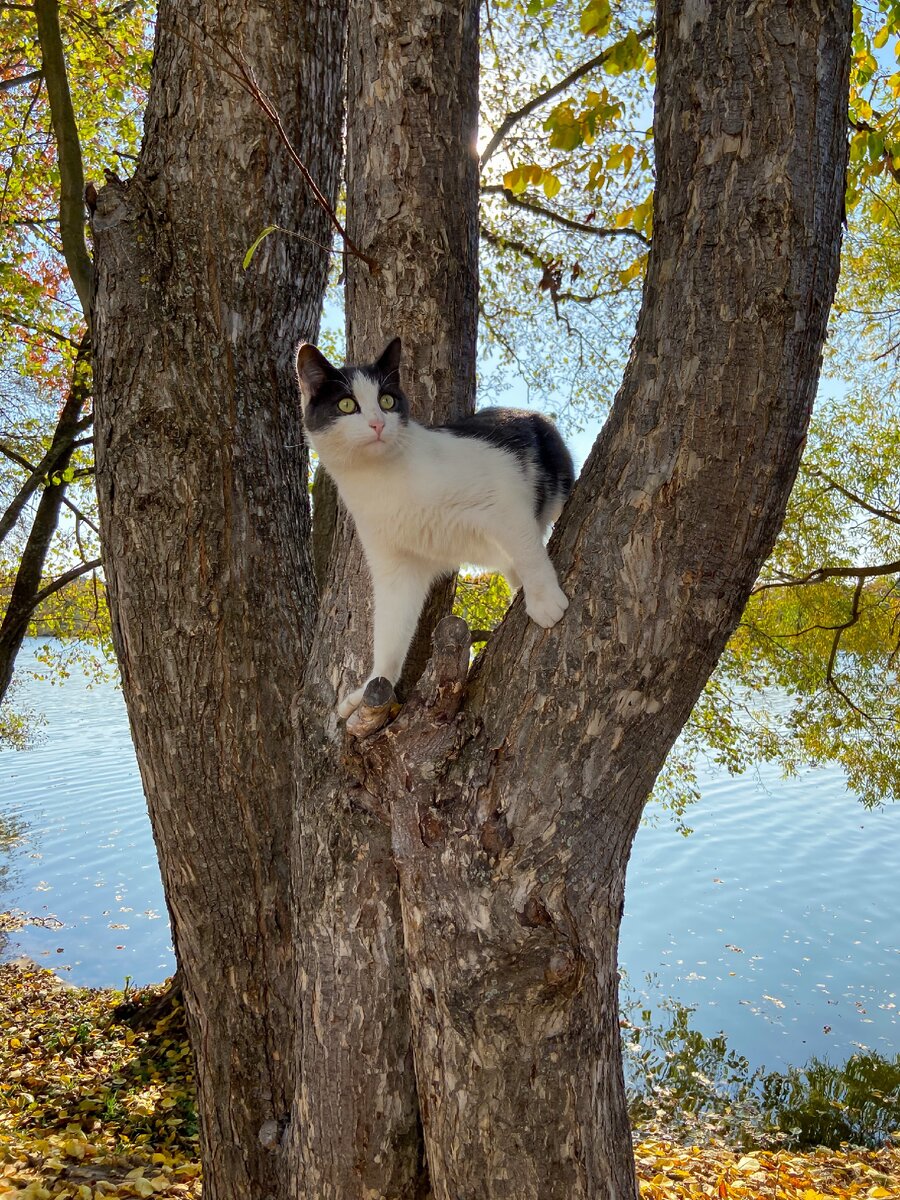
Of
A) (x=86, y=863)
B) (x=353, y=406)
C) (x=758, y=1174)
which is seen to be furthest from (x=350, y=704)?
(x=86, y=863)

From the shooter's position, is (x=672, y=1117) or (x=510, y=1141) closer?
(x=510, y=1141)

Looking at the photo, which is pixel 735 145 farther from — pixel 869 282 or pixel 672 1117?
pixel 869 282

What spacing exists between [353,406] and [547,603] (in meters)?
0.73

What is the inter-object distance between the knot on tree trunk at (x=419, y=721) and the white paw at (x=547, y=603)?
0.15m

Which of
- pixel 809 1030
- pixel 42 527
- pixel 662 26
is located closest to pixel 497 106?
pixel 42 527

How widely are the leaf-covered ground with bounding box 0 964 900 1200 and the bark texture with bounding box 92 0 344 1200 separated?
4.12 ft

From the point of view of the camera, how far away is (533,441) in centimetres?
212

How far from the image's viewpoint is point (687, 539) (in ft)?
5.20

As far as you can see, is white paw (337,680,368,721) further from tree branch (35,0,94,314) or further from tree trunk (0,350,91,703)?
tree trunk (0,350,91,703)

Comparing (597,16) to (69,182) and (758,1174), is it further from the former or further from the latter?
(758,1174)

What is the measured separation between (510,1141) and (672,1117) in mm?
5347

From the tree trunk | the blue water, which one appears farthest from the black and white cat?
the blue water

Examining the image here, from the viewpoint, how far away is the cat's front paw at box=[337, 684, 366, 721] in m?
2.00

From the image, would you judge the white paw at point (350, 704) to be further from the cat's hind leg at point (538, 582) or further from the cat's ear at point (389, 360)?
the cat's ear at point (389, 360)
